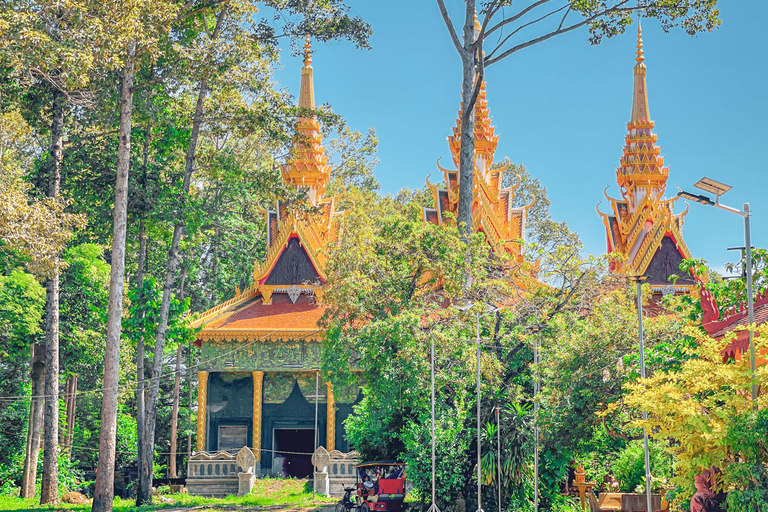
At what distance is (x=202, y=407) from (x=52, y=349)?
7.15 m

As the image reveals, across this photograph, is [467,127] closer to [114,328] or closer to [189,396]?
[114,328]

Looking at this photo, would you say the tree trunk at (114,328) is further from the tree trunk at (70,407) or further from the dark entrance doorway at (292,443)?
the tree trunk at (70,407)

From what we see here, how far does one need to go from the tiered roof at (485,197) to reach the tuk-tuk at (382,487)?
36.8 feet

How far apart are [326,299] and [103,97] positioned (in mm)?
7094

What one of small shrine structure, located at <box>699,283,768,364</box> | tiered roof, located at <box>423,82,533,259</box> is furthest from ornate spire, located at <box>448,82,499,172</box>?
small shrine structure, located at <box>699,283,768,364</box>

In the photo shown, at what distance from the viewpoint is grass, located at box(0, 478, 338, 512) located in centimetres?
2212

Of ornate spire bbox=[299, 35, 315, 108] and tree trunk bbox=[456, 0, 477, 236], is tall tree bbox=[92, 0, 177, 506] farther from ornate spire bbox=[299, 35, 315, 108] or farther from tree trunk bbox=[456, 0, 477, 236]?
ornate spire bbox=[299, 35, 315, 108]

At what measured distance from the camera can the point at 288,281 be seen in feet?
100

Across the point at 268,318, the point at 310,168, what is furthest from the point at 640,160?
the point at 268,318

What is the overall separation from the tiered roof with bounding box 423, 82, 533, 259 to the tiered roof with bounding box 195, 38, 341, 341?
4211mm

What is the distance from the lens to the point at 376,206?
3831 cm

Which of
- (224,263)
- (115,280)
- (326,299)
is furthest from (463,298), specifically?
(224,263)

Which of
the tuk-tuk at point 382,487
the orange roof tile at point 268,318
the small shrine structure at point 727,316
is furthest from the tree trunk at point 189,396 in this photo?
the small shrine structure at point 727,316

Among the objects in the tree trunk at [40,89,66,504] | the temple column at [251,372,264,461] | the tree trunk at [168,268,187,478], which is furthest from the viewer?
the tree trunk at [168,268,187,478]
